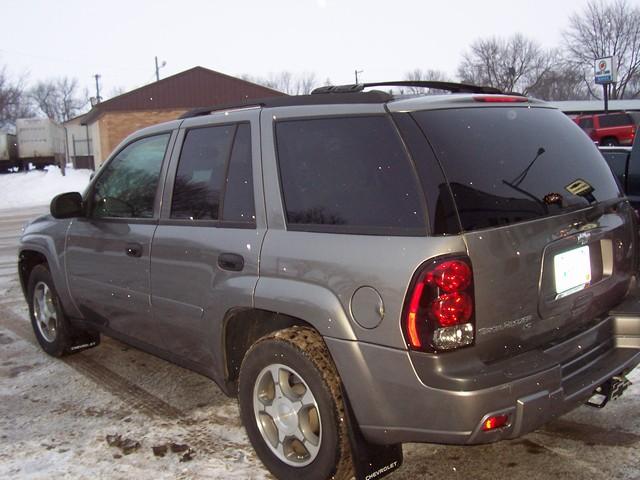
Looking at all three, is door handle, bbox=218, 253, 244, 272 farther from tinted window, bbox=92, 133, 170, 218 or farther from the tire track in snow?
the tire track in snow

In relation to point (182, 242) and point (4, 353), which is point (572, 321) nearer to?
point (182, 242)

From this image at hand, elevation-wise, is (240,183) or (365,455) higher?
(240,183)

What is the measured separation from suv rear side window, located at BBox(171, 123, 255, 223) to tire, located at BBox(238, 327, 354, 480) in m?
0.71

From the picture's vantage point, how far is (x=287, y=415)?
2963 mm

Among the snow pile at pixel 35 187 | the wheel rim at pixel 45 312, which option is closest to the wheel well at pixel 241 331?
the wheel rim at pixel 45 312

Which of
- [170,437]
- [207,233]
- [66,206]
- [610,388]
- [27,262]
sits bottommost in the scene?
[170,437]

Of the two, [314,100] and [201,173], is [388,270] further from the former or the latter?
[201,173]

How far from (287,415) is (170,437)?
3.23 feet

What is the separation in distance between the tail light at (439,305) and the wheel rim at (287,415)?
65 centimetres

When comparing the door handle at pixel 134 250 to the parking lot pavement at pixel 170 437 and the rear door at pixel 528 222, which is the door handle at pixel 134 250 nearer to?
the parking lot pavement at pixel 170 437

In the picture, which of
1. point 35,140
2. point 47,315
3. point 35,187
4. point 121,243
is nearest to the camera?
point 121,243

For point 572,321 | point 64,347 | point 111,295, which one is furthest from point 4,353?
point 572,321

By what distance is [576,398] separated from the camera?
2609 mm

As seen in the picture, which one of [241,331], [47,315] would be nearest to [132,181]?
[241,331]
